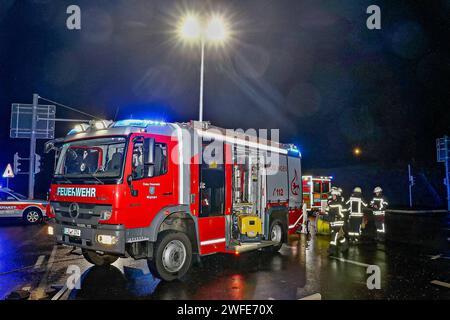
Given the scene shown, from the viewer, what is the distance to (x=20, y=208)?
48.1 feet

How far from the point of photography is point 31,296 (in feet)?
17.8

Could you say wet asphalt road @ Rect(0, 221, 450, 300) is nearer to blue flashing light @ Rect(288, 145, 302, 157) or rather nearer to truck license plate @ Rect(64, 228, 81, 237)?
truck license plate @ Rect(64, 228, 81, 237)

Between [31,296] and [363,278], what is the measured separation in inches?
231

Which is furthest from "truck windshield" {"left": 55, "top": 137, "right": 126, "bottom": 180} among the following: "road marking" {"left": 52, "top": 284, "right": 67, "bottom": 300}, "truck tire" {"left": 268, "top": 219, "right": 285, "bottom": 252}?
"truck tire" {"left": 268, "top": 219, "right": 285, "bottom": 252}

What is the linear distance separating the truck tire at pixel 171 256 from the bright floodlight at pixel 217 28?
8.25 metres

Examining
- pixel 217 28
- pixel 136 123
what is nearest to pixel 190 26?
pixel 217 28

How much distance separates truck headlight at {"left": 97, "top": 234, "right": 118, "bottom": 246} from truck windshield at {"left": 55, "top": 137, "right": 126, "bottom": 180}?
3.29 feet

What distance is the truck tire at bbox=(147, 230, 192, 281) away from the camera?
20.3 ft

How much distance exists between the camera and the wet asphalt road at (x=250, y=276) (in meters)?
5.70

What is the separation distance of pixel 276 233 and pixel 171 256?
165 inches
